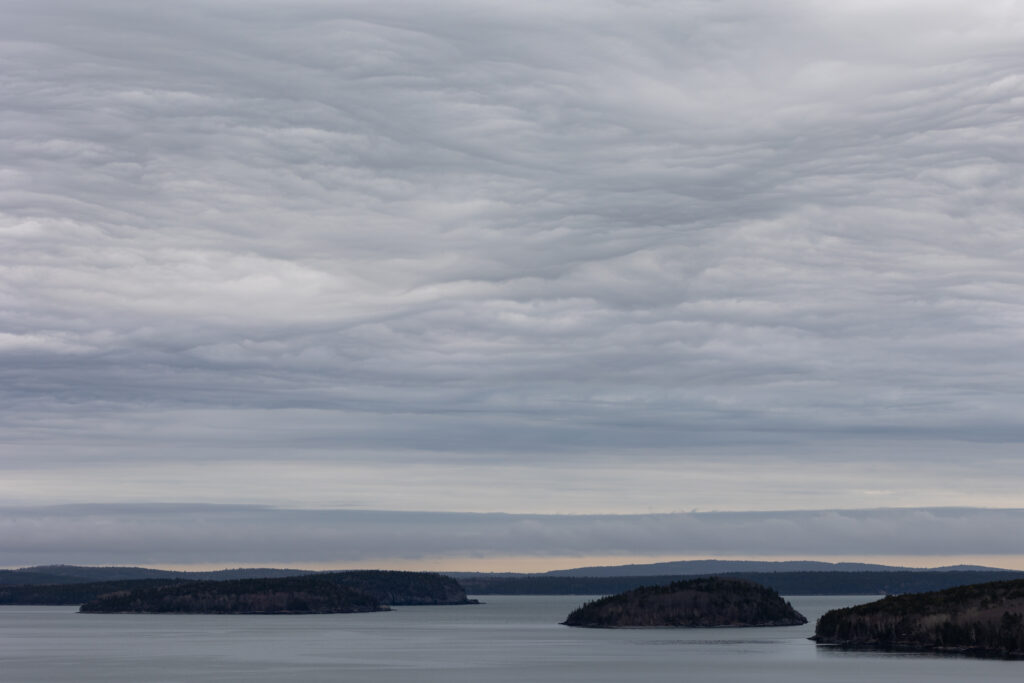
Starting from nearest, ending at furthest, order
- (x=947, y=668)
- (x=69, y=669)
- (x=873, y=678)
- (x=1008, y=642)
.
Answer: (x=873, y=678) → (x=947, y=668) → (x=69, y=669) → (x=1008, y=642)

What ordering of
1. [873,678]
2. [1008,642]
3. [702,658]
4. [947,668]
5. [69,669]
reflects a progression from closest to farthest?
1. [873,678]
2. [947,668]
3. [69,669]
4. [1008,642]
5. [702,658]

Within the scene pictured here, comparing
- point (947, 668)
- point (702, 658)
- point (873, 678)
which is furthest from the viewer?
point (702, 658)

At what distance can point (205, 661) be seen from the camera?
183250mm

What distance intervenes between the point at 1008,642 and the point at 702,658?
4199cm

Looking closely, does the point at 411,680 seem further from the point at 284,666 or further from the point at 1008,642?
the point at 1008,642

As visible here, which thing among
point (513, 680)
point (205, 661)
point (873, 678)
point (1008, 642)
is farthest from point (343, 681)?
point (1008, 642)

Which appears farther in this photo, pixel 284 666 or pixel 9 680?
pixel 284 666

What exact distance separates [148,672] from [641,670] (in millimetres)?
59145

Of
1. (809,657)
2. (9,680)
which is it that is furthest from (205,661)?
(809,657)

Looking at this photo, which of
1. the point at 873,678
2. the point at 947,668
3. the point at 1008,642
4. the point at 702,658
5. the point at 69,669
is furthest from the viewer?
the point at 702,658

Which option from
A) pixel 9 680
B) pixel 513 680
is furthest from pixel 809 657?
pixel 9 680

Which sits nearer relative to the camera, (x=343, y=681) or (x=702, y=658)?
(x=343, y=681)

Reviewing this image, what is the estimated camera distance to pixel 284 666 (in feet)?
578

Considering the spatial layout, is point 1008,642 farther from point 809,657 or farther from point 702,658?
point 702,658
